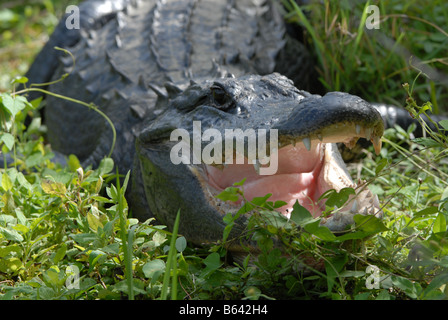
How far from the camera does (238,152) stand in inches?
88.4

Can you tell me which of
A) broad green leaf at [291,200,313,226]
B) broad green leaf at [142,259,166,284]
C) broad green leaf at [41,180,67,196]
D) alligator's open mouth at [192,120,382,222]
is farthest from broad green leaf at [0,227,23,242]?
broad green leaf at [291,200,313,226]

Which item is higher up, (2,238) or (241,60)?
(241,60)

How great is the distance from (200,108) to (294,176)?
550 millimetres

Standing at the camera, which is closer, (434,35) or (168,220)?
(168,220)

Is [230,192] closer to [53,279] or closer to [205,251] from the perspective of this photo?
[205,251]

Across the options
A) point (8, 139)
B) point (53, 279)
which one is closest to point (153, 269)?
point (53, 279)

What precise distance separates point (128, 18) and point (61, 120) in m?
1.11

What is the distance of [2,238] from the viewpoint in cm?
226

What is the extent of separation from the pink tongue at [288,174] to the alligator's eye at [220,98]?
0.28 m

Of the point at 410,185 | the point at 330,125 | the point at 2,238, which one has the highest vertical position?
the point at 330,125

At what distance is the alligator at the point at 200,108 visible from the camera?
2.20 meters
